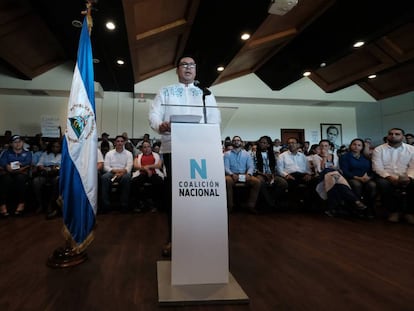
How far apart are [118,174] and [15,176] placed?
1348 millimetres

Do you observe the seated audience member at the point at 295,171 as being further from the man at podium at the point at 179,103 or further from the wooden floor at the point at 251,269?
the man at podium at the point at 179,103

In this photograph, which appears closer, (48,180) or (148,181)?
(48,180)

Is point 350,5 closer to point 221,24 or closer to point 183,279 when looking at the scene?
point 221,24

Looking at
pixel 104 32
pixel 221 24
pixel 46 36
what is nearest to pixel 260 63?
pixel 221 24

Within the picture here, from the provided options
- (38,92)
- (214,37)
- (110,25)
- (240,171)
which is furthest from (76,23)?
(38,92)

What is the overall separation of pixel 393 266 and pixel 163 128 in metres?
1.73

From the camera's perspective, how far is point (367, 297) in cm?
121

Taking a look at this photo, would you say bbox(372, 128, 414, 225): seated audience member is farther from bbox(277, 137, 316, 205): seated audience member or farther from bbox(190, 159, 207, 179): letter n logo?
bbox(190, 159, 207, 179): letter n logo

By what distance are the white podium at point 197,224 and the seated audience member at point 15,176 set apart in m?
3.12

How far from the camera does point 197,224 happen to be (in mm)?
1229

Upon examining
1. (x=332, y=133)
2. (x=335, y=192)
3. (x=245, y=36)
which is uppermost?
(x=245, y=36)

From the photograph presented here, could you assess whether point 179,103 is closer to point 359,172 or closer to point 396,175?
point 359,172

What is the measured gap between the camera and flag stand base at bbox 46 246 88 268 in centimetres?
158

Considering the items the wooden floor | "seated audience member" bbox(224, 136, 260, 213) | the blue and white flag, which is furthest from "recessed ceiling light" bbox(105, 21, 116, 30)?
the wooden floor
